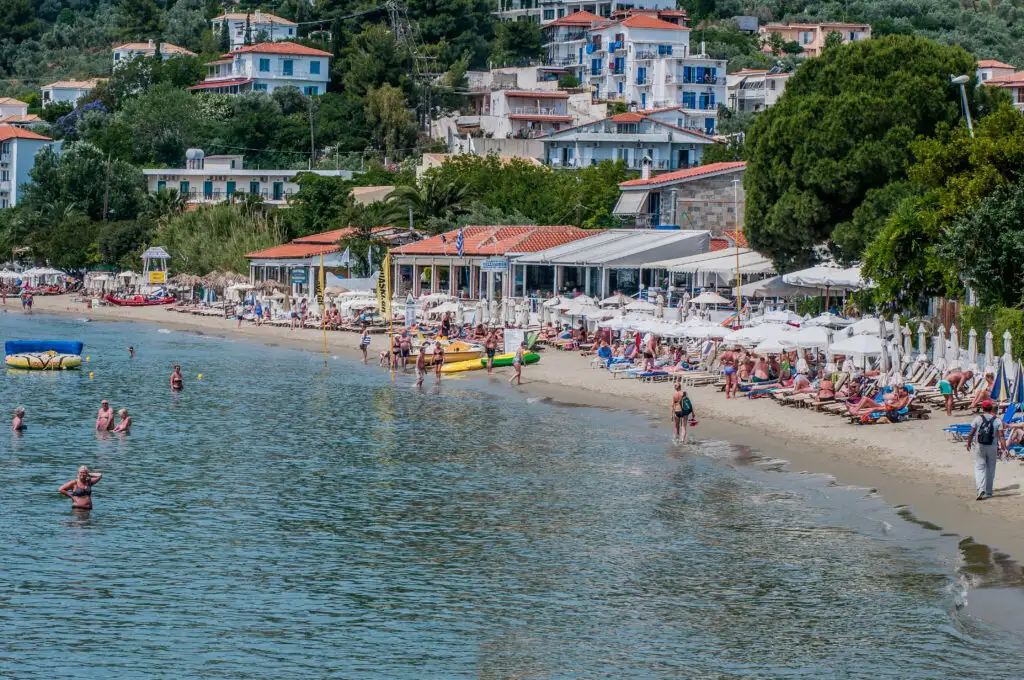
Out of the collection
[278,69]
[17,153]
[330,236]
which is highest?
[278,69]

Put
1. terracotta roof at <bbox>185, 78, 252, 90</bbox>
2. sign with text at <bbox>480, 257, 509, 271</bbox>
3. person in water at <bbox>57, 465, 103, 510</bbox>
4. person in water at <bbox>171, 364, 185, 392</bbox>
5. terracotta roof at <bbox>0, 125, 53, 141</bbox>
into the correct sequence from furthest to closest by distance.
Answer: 1. terracotta roof at <bbox>185, 78, 252, 90</bbox>
2. terracotta roof at <bbox>0, 125, 53, 141</bbox>
3. sign with text at <bbox>480, 257, 509, 271</bbox>
4. person in water at <bbox>171, 364, 185, 392</bbox>
5. person in water at <bbox>57, 465, 103, 510</bbox>

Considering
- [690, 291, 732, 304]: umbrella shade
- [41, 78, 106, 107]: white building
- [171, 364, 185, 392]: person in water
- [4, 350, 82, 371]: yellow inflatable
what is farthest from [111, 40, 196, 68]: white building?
[690, 291, 732, 304]: umbrella shade

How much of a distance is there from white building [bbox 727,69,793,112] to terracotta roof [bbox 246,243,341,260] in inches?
2387

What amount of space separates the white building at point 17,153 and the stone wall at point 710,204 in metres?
77.2

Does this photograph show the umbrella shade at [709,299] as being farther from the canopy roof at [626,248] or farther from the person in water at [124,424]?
the person in water at [124,424]

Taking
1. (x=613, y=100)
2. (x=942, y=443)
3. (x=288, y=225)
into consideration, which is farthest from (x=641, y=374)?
(x=613, y=100)

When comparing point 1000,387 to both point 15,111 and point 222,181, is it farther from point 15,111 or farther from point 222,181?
point 15,111

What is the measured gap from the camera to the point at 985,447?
2531cm

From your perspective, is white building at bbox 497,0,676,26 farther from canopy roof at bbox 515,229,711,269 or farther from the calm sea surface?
the calm sea surface

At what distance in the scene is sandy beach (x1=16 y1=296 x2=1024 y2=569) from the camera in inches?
1015

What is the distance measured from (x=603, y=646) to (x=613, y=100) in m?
118

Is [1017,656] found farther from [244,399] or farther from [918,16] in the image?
[918,16]

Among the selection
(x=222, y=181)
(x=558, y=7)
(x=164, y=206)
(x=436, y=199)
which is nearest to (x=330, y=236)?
(x=436, y=199)

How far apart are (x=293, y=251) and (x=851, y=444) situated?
189ft
